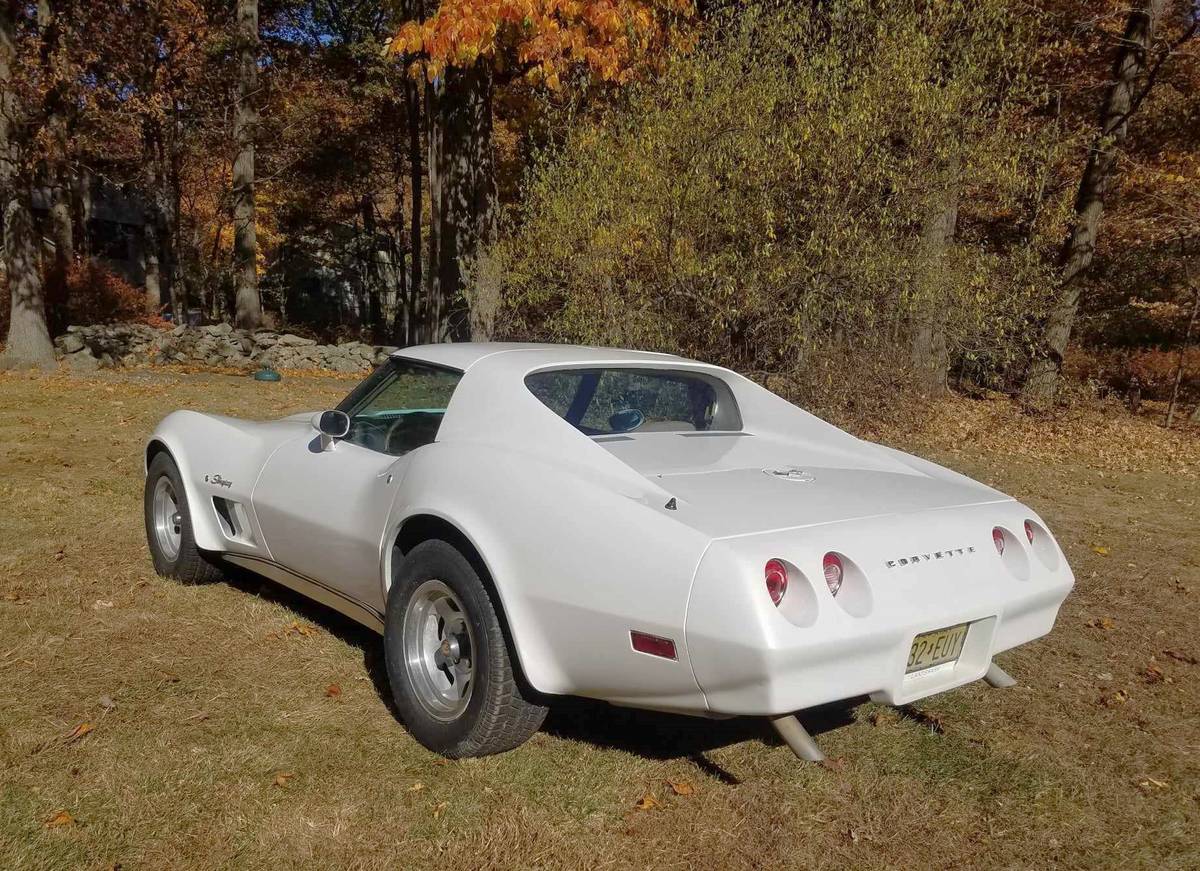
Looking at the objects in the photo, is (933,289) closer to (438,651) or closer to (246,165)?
(438,651)

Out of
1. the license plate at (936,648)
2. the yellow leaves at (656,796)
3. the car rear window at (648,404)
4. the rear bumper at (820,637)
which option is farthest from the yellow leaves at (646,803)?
the car rear window at (648,404)

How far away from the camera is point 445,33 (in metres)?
10.3

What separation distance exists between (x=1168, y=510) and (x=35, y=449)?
1055cm

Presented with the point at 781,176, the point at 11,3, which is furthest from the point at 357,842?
the point at 11,3

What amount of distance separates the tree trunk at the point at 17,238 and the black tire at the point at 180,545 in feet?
39.0

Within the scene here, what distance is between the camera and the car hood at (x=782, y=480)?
9.21ft

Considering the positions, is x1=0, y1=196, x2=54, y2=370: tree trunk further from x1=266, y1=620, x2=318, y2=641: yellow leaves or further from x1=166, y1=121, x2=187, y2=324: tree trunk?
x1=266, y1=620, x2=318, y2=641: yellow leaves

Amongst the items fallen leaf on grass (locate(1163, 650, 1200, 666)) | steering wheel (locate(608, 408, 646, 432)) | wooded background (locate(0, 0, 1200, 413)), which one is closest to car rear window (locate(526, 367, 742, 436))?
steering wheel (locate(608, 408, 646, 432))

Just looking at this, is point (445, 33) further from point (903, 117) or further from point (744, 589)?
point (744, 589)

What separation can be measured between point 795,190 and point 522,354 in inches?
214

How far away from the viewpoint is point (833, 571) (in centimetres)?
269

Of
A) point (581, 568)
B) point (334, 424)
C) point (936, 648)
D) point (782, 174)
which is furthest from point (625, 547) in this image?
point (782, 174)

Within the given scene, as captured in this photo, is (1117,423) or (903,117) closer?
(903,117)

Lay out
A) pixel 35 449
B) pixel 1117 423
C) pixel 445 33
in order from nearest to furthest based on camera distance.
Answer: pixel 35 449
pixel 445 33
pixel 1117 423
